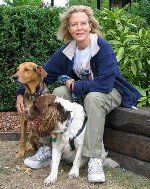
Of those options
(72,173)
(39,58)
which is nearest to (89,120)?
(72,173)

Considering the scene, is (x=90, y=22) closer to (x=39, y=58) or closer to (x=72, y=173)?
(x=72, y=173)

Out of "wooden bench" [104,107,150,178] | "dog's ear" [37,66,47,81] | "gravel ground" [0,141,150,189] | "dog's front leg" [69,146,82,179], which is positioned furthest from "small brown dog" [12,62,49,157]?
"wooden bench" [104,107,150,178]

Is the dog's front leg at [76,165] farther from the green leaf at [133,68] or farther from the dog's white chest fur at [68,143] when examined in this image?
the green leaf at [133,68]

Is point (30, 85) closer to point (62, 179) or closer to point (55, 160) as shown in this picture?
point (55, 160)

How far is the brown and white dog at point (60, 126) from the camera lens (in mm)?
4707

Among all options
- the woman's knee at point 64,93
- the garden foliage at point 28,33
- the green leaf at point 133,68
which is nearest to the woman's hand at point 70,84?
the woman's knee at point 64,93

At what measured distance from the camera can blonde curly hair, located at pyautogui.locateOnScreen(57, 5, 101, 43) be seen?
17.9 ft

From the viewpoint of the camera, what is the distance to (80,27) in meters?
5.29

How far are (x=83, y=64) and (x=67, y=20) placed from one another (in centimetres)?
56

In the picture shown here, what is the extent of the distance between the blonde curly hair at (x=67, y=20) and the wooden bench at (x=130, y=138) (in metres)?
1.04

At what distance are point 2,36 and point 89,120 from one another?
3.26 m

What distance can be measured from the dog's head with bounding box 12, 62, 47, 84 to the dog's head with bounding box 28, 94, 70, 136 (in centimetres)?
99

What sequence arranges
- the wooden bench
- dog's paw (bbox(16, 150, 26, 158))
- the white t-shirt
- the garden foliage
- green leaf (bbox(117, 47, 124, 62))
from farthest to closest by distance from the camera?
the garden foliage < green leaf (bbox(117, 47, 124, 62)) < dog's paw (bbox(16, 150, 26, 158)) < the white t-shirt < the wooden bench

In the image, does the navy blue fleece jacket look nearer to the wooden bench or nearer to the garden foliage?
the wooden bench
